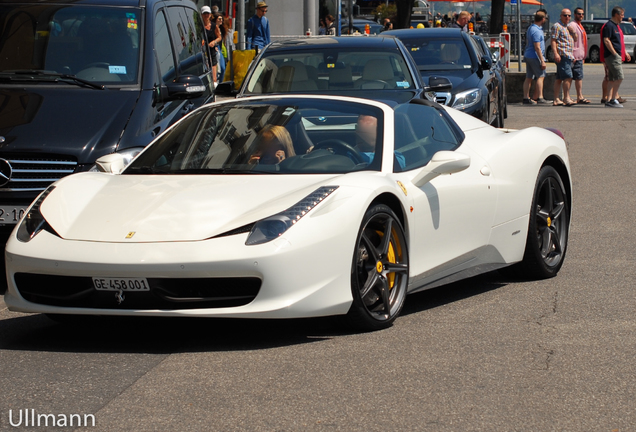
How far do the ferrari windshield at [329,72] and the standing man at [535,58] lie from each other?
10.3 metres

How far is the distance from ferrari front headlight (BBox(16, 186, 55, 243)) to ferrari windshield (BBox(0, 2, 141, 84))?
264 cm

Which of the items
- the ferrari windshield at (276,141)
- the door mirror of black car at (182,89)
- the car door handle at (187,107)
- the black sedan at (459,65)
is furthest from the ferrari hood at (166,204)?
the black sedan at (459,65)

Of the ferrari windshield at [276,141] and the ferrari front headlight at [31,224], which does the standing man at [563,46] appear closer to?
the ferrari windshield at [276,141]

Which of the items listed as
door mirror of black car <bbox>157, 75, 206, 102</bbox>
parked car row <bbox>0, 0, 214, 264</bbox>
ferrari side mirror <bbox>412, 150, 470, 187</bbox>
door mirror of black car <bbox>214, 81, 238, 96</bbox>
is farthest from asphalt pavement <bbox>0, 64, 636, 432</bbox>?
door mirror of black car <bbox>214, 81, 238, 96</bbox>

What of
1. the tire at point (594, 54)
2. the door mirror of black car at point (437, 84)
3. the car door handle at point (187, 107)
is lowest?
the tire at point (594, 54)

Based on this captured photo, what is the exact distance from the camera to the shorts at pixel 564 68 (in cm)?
2003

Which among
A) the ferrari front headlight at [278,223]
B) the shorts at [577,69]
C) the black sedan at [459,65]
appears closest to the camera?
the ferrari front headlight at [278,223]

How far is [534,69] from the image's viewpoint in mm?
20688

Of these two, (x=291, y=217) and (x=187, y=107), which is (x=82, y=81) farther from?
(x=291, y=217)

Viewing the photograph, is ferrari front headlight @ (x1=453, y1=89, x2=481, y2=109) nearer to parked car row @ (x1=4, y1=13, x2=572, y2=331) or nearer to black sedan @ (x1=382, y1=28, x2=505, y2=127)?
black sedan @ (x1=382, y1=28, x2=505, y2=127)

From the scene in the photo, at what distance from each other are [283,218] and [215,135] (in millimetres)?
1366
